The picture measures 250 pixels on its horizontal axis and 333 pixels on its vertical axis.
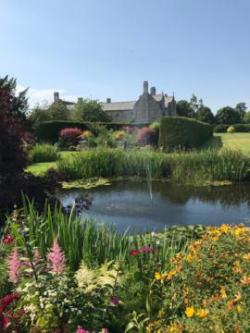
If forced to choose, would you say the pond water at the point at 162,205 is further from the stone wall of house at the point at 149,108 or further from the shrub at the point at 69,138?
the stone wall of house at the point at 149,108

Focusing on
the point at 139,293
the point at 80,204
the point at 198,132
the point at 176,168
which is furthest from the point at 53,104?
the point at 139,293

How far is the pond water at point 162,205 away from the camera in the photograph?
899 cm

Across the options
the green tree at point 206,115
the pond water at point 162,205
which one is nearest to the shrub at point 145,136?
the pond water at point 162,205

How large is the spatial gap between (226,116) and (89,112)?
32.9 metres

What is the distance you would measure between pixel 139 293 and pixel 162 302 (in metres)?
0.24

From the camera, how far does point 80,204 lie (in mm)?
7039

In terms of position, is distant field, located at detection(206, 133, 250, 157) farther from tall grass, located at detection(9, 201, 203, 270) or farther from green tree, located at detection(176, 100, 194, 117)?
green tree, located at detection(176, 100, 194, 117)

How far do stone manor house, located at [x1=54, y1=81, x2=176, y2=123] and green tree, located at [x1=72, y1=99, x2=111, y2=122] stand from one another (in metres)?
18.1

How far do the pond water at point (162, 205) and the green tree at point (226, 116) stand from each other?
61.6m

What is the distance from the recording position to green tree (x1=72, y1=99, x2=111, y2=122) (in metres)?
47.9

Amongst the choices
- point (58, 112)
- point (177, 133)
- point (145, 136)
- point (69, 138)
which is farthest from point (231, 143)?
point (58, 112)

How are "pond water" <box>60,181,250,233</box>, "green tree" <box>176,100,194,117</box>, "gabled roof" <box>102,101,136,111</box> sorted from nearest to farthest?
"pond water" <box>60,181,250,233</box>, "gabled roof" <box>102,101,136,111</box>, "green tree" <box>176,100,194,117</box>

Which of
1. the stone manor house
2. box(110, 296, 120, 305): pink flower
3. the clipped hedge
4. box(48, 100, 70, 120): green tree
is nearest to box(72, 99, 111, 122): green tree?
box(48, 100, 70, 120): green tree

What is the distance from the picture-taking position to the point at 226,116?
7319cm
